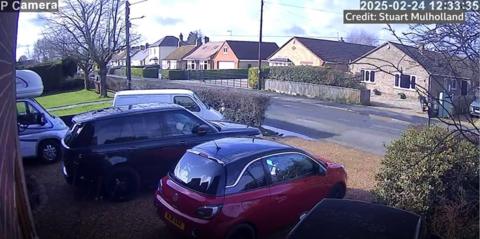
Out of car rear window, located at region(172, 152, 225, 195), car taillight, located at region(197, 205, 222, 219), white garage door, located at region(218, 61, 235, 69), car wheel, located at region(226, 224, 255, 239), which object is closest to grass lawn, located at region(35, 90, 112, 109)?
car rear window, located at region(172, 152, 225, 195)

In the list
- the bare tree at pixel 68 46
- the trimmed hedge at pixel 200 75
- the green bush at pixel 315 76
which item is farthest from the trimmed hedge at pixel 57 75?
the green bush at pixel 315 76

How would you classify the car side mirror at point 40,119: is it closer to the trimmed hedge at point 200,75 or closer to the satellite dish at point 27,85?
the satellite dish at point 27,85

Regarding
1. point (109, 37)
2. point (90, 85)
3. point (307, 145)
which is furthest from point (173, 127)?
point (90, 85)

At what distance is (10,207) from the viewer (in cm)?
472

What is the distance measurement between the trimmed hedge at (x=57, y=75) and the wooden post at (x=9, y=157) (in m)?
39.4

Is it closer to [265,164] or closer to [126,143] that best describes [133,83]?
[126,143]

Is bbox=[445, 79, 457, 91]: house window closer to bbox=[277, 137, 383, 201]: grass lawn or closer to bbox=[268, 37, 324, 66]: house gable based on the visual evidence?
bbox=[277, 137, 383, 201]: grass lawn

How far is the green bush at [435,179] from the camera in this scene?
5798mm

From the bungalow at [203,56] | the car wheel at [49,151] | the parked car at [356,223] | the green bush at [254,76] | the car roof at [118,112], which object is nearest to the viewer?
the parked car at [356,223]

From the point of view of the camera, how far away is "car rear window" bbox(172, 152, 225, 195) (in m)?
5.88

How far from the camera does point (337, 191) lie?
7762 mm

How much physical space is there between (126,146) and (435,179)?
543cm

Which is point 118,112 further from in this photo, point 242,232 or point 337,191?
point 337,191

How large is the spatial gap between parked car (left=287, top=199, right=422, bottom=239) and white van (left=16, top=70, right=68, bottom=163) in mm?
8935
